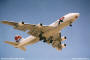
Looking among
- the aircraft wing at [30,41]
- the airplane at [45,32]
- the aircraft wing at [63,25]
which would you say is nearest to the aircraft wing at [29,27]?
the airplane at [45,32]

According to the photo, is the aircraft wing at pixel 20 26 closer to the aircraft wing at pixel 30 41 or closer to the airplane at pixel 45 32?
the airplane at pixel 45 32

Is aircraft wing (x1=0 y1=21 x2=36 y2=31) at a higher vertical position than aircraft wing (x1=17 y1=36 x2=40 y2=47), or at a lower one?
higher

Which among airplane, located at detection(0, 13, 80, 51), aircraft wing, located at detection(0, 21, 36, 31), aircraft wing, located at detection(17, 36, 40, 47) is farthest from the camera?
aircraft wing, located at detection(17, 36, 40, 47)

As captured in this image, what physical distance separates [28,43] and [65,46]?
10.1 ft

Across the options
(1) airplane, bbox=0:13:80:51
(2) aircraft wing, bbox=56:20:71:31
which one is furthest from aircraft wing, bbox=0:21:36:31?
(2) aircraft wing, bbox=56:20:71:31

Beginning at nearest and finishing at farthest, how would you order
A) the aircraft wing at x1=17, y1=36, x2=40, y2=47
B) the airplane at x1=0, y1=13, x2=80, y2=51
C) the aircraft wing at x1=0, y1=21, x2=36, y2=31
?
the aircraft wing at x1=0, y1=21, x2=36, y2=31 < the airplane at x1=0, y1=13, x2=80, y2=51 < the aircraft wing at x1=17, y1=36, x2=40, y2=47

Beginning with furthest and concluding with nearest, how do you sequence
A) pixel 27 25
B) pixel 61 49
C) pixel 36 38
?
pixel 61 49 → pixel 36 38 → pixel 27 25

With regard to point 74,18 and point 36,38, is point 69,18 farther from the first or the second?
point 36,38

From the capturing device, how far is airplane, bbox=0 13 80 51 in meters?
14.2

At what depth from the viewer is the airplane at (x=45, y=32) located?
14172mm

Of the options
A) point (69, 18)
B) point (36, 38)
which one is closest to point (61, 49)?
point (36, 38)

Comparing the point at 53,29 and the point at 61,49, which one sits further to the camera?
the point at 61,49

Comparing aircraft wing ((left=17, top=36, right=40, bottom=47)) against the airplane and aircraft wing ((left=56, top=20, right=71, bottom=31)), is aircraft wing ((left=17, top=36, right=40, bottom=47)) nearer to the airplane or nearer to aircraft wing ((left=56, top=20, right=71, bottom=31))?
the airplane

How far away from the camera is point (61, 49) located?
1692 centimetres
